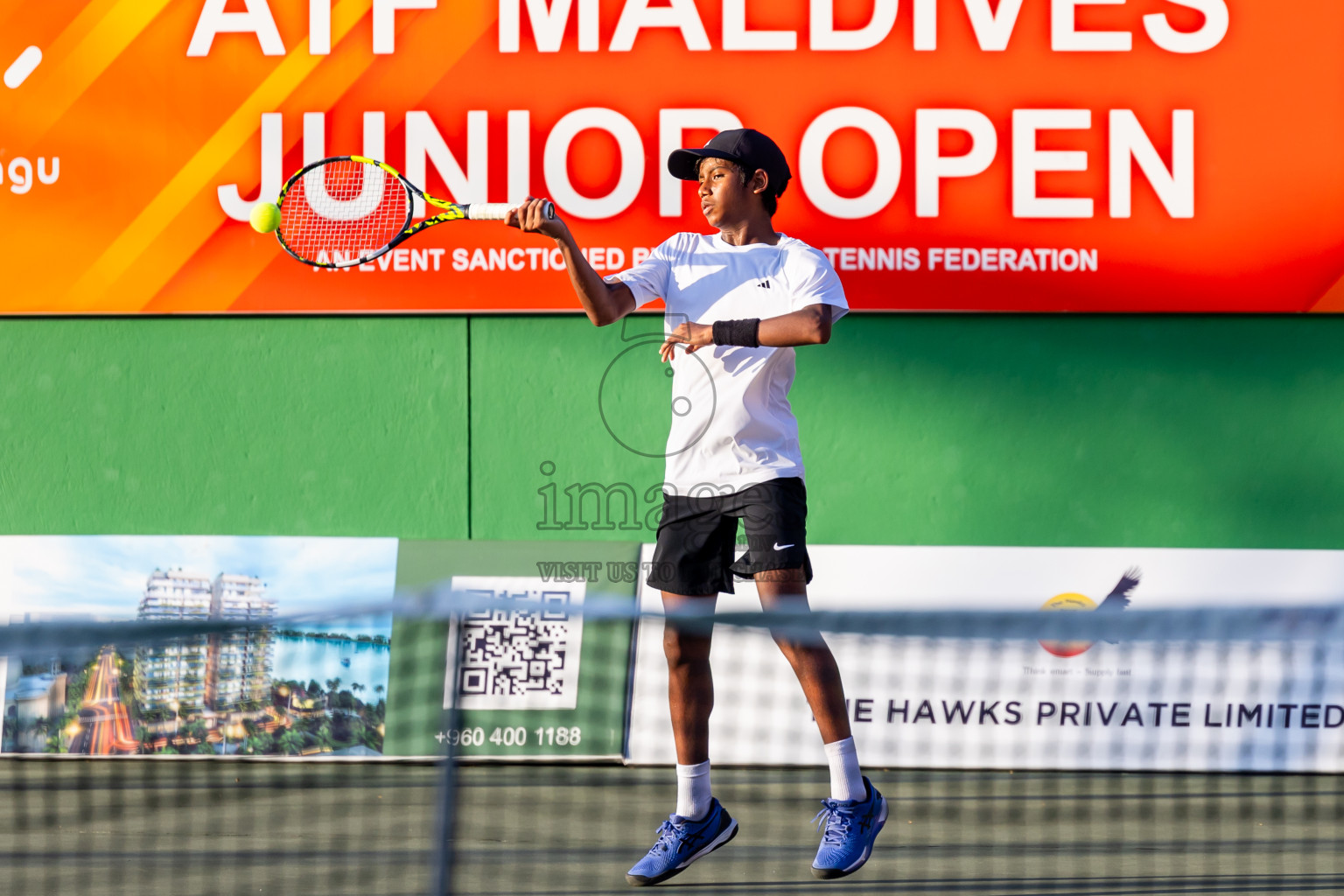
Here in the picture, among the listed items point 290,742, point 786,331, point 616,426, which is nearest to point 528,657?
point 290,742

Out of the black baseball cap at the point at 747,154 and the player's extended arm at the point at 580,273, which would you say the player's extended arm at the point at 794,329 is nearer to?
the player's extended arm at the point at 580,273

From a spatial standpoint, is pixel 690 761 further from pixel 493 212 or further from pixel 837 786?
pixel 493 212

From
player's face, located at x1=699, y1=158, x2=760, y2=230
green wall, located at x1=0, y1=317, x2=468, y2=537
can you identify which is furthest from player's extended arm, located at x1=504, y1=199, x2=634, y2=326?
green wall, located at x1=0, y1=317, x2=468, y2=537

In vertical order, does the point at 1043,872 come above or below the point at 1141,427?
below

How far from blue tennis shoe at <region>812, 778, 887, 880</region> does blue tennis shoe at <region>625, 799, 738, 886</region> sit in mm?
263

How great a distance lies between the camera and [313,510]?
16.6 feet

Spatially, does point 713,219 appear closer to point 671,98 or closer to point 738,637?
point 738,637

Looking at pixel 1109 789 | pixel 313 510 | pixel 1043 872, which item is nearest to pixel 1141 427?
pixel 1109 789

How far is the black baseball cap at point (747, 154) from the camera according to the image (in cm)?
352

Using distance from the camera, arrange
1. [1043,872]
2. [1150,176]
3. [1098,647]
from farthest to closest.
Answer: [1150,176] → [1043,872] → [1098,647]

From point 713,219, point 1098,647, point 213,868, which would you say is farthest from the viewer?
point 713,219

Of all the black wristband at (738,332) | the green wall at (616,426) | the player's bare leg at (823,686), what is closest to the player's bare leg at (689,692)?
the player's bare leg at (823,686)

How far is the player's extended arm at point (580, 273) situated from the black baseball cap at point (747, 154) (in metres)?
0.42

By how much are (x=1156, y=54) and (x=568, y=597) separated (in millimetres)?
2995
